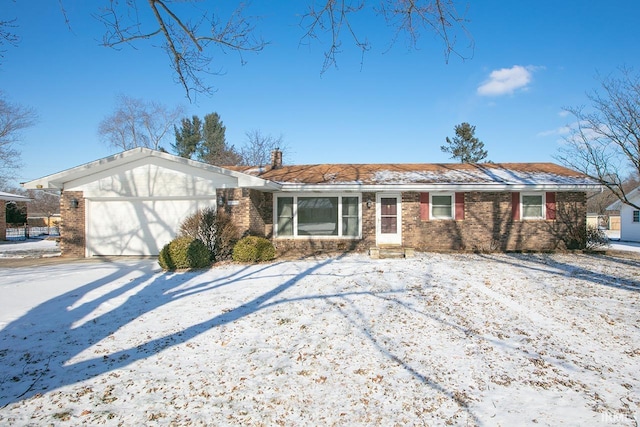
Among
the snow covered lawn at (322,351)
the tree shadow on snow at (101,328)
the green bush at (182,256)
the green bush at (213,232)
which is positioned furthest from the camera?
the green bush at (213,232)

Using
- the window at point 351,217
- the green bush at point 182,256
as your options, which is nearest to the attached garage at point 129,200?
the green bush at point 182,256

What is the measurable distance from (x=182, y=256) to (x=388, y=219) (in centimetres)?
750

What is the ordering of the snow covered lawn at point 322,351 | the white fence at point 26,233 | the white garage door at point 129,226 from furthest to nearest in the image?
1. the white fence at point 26,233
2. the white garage door at point 129,226
3. the snow covered lawn at point 322,351

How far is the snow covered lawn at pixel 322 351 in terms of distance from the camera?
3363mm

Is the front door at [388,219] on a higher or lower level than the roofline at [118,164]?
lower

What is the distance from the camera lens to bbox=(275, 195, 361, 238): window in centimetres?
1370

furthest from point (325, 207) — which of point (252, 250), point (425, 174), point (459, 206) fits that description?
point (459, 206)

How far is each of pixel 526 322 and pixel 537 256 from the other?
7600 millimetres

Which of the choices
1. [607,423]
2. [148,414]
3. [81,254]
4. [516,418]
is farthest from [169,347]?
[81,254]

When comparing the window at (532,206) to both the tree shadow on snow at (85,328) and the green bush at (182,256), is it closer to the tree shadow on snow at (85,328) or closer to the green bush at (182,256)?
the tree shadow on snow at (85,328)

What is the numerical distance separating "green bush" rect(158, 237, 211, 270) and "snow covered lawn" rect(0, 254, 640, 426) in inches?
48.7

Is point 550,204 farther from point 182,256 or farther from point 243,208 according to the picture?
point 182,256

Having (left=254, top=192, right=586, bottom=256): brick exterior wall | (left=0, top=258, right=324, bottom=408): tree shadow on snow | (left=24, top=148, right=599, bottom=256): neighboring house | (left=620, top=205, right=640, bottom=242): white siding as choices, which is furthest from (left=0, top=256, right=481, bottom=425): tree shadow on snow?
(left=620, top=205, right=640, bottom=242): white siding

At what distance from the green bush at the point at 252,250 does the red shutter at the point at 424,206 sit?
596 centimetres
